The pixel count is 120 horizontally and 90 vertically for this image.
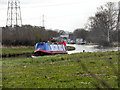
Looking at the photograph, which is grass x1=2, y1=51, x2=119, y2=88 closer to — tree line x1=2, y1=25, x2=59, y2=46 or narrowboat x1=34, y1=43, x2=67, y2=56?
narrowboat x1=34, y1=43, x2=67, y2=56

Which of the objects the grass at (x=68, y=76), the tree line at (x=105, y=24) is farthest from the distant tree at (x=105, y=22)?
the grass at (x=68, y=76)

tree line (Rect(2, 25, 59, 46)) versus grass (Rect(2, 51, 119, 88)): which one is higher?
tree line (Rect(2, 25, 59, 46))

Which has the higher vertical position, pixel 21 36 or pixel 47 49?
pixel 21 36

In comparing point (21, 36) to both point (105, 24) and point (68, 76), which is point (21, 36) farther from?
point (68, 76)

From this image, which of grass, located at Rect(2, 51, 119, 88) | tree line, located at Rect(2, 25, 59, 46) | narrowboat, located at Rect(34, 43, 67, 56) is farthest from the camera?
tree line, located at Rect(2, 25, 59, 46)

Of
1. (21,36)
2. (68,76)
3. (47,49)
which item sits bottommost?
(68,76)

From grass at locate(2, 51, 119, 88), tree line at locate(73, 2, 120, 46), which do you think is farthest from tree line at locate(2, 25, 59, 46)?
grass at locate(2, 51, 119, 88)

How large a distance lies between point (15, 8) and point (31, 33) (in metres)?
8.65

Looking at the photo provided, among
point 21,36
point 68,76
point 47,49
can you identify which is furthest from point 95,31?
point 68,76

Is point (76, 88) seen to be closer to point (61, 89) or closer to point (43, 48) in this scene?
point (61, 89)

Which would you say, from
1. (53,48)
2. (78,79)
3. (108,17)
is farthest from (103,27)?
(78,79)

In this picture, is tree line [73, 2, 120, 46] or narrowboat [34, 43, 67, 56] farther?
tree line [73, 2, 120, 46]

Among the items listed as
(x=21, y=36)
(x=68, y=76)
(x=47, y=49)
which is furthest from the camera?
(x=21, y=36)

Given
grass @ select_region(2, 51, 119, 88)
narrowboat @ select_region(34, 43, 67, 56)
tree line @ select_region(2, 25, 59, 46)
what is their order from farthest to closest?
tree line @ select_region(2, 25, 59, 46), narrowboat @ select_region(34, 43, 67, 56), grass @ select_region(2, 51, 119, 88)
